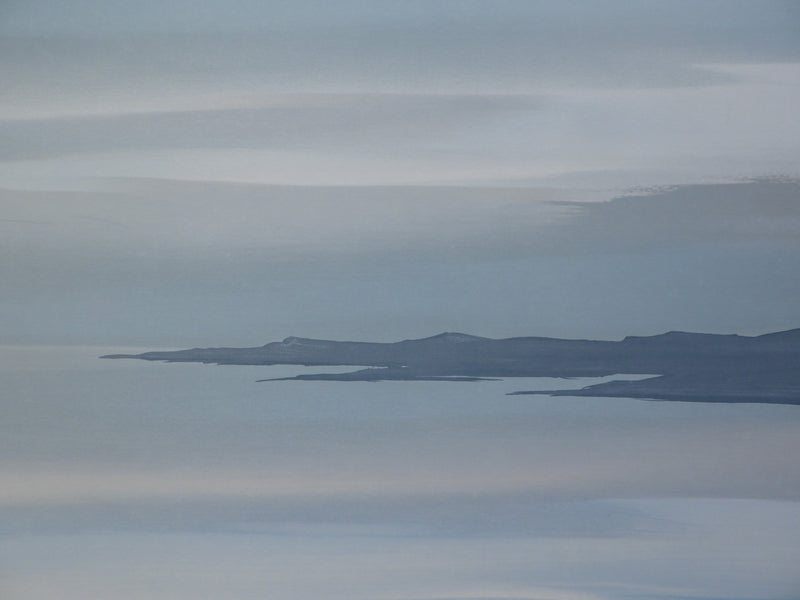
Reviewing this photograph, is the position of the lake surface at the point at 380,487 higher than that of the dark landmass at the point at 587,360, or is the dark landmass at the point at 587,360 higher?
the dark landmass at the point at 587,360

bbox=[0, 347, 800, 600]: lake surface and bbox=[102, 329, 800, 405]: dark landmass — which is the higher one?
bbox=[102, 329, 800, 405]: dark landmass

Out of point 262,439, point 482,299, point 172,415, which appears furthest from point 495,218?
point 172,415

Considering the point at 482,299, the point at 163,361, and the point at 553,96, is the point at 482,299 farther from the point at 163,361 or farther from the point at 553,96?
the point at 163,361

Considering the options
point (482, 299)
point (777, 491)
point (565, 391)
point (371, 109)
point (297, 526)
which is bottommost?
point (297, 526)

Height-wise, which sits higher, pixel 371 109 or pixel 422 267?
pixel 371 109
